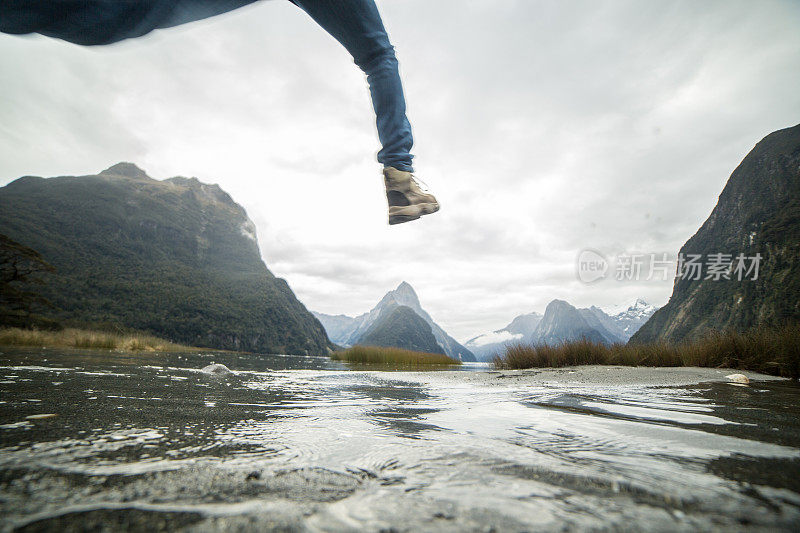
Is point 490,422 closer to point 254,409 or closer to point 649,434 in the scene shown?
point 649,434

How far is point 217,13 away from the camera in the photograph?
6.91 ft

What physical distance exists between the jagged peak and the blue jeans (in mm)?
168777

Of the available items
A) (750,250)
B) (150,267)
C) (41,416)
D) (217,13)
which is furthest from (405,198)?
(150,267)

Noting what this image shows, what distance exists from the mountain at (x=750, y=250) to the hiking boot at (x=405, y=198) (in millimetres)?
47352

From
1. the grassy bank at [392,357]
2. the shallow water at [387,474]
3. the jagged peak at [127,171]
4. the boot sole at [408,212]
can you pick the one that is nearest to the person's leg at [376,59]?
the boot sole at [408,212]

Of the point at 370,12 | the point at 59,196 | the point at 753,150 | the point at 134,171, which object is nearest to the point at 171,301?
the point at 59,196

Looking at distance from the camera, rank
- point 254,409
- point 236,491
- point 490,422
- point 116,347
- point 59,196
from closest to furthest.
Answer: point 236,491
point 490,422
point 254,409
point 116,347
point 59,196

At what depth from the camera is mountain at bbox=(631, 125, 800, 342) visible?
46969 millimetres

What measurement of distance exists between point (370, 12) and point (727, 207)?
307 ft

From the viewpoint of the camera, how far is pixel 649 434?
0.87 m

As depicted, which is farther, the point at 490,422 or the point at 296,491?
the point at 490,422

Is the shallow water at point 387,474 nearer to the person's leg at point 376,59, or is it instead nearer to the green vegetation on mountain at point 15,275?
the person's leg at point 376,59

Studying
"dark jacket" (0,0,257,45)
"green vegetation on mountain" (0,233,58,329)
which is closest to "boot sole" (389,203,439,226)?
"dark jacket" (0,0,257,45)

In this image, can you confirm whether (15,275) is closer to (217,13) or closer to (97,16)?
(97,16)
